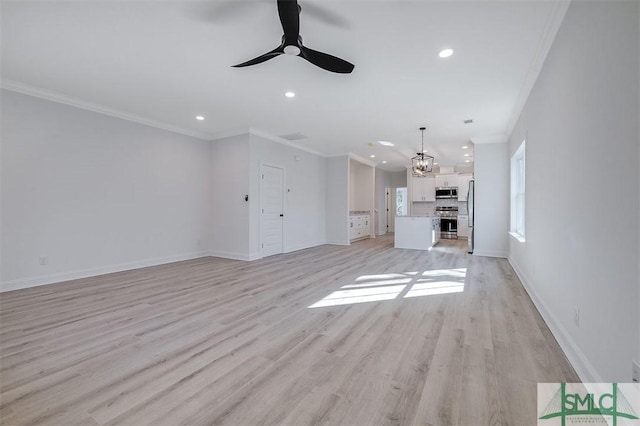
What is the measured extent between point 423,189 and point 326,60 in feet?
28.7

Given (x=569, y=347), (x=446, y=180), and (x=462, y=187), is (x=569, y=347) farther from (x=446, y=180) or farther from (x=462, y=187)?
(x=446, y=180)

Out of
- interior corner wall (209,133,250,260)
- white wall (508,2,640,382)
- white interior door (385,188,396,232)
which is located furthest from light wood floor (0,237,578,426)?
white interior door (385,188,396,232)

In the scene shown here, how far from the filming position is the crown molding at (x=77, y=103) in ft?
12.4

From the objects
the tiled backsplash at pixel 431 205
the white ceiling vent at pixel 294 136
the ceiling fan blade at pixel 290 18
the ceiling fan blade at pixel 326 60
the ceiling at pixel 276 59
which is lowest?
the tiled backsplash at pixel 431 205

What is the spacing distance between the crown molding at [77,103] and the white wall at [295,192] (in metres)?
1.74

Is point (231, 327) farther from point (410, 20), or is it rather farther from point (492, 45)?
point (492, 45)

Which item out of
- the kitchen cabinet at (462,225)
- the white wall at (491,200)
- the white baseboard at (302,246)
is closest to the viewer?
the white wall at (491,200)

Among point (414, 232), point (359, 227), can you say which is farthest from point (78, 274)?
point (359, 227)

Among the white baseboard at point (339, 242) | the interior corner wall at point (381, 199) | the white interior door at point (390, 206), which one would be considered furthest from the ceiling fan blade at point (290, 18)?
the white interior door at point (390, 206)

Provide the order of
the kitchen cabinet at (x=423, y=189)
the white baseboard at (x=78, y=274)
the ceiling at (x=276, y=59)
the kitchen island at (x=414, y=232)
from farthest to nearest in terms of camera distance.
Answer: the kitchen cabinet at (x=423, y=189)
the kitchen island at (x=414, y=232)
the white baseboard at (x=78, y=274)
the ceiling at (x=276, y=59)

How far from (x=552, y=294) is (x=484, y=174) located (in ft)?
14.5

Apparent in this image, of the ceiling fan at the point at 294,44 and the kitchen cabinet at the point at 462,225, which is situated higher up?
the ceiling fan at the point at 294,44

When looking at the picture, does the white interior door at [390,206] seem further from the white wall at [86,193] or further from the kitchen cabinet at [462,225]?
the white wall at [86,193]

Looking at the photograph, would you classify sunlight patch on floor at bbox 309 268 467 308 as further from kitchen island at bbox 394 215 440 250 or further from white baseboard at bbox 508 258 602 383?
kitchen island at bbox 394 215 440 250
